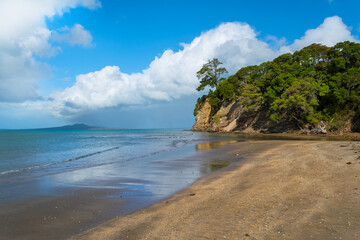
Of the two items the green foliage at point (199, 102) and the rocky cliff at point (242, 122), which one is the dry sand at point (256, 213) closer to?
the rocky cliff at point (242, 122)

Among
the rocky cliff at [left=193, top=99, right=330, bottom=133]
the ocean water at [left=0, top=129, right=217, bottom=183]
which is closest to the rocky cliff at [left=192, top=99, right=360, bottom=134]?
the rocky cliff at [left=193, top=99, right=330, bottom=133]

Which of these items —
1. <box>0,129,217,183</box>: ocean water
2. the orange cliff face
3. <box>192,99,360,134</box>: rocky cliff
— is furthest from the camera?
the orange cliff face

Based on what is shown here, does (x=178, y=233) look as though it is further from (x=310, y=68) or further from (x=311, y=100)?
(x=310, y=68)

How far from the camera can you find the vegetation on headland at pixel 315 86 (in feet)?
122

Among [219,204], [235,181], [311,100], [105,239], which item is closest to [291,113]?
[311,100]

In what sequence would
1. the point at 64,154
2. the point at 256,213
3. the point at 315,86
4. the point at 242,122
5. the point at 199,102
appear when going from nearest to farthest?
the point at 256,213, the point at 64,154, the point at 315,86, the point at 242,122, the point at 199,102

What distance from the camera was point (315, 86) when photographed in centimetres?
3716

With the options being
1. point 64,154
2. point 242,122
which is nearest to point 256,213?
point 64,154

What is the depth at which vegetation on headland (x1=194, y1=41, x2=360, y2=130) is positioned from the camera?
3725 cm

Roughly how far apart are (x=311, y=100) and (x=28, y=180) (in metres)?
40.1

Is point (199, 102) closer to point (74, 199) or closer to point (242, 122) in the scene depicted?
point (242, 122)

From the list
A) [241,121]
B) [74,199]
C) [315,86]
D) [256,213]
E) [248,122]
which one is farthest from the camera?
[241,121]

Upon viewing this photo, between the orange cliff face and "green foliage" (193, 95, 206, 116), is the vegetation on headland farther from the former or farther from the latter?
"green foliage" (193, 95, 206, 116)

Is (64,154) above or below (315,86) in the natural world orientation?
below
